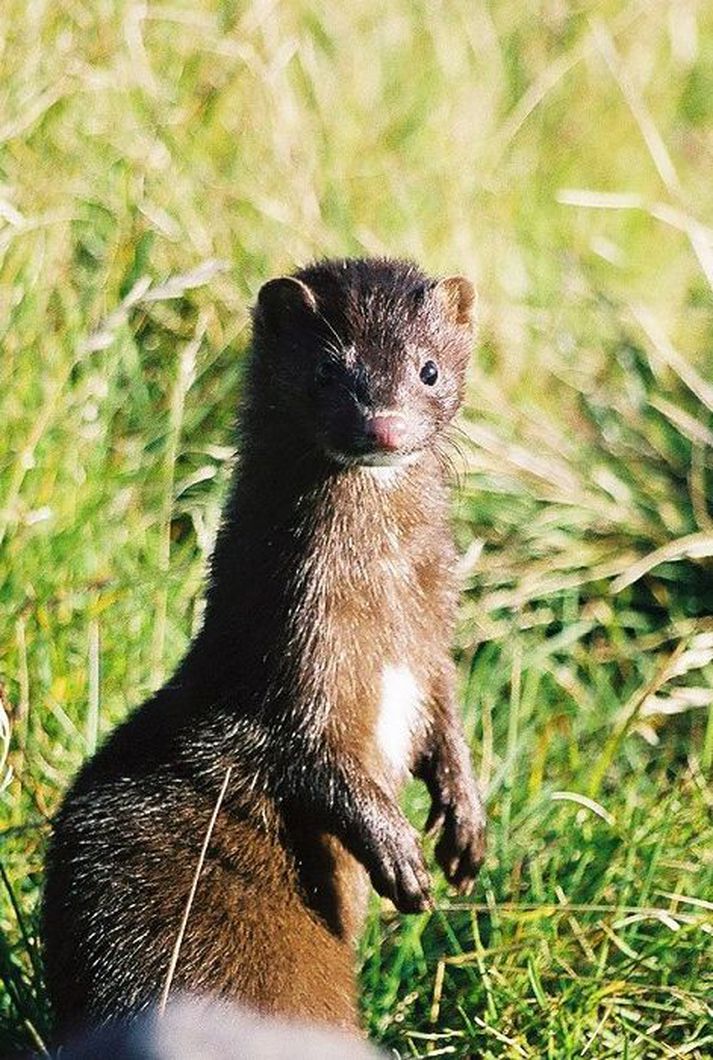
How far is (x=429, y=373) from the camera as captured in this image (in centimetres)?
445

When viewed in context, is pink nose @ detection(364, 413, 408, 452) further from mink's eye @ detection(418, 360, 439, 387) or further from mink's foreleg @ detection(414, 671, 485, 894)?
mink's foreleg @ detection(414, 671, 485, 894)

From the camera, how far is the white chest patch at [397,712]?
4.46 metres

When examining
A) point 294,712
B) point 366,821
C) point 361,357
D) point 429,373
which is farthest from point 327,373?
point 366,821

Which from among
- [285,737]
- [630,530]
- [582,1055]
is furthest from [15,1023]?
[630,530]

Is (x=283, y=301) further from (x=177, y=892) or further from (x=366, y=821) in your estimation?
(x=177, y=892)

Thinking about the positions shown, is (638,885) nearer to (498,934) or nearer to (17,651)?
(498,934)

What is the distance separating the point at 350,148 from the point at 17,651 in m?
3.09

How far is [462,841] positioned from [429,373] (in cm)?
103

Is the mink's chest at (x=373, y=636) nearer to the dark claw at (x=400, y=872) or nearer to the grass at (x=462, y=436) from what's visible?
the dark claw at (x=400, y=872)

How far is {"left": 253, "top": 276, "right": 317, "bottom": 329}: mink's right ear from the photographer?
176 inches

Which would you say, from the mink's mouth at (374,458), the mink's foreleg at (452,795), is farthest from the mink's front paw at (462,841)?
the mink's mouth at (374,458)

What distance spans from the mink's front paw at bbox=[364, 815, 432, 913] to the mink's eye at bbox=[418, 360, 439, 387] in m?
0.89

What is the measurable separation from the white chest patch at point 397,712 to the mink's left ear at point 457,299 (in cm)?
78

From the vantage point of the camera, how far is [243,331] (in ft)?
22.2
